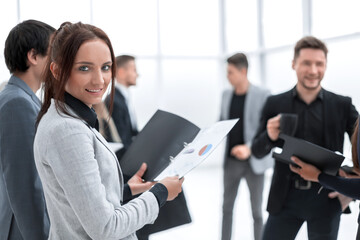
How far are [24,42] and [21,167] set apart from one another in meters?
0.51

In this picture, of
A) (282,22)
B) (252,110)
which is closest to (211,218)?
(252,110)

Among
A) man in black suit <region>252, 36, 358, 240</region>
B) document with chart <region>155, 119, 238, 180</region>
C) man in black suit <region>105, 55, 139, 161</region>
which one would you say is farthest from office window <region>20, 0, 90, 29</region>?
document with chart <region>155, 119, 238, 180</region>

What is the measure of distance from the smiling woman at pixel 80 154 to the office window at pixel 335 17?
14.5 ft

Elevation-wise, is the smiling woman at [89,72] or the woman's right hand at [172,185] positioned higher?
the smiling woman at [89,72]

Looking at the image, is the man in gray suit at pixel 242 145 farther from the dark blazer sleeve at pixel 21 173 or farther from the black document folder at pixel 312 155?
the dark blazer sleeve at pixel 21 173

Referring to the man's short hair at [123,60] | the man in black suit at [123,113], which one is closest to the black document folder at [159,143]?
the man in black suit at [123,113]

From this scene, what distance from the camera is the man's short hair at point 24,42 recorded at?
58.5 inches

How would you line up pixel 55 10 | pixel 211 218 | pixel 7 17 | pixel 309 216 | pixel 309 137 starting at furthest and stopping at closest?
pixel 55 10 < pixel 7 17 < pixel 211 218 < pixel 309 137 < pixel 309 216

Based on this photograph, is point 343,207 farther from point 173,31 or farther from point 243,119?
point 173,31

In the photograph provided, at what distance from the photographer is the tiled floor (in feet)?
12.2

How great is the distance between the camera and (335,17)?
5.02 metres

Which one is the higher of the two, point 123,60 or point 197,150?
point 123,60

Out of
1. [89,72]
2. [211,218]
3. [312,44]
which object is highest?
[312,44]

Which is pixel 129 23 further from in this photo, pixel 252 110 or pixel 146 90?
pixel 252 110
